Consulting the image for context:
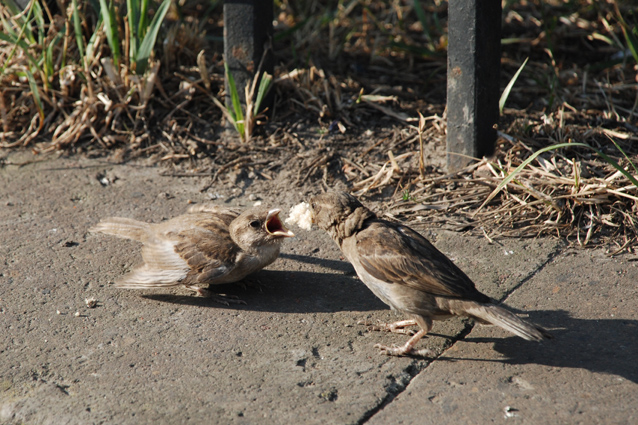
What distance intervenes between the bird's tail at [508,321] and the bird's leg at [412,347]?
268mm

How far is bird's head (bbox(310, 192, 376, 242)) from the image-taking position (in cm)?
418

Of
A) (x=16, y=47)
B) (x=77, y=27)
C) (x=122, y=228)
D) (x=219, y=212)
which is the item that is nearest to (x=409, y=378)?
(x=219, y=212)

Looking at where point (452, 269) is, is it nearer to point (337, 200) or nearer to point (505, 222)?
point (337, 200)

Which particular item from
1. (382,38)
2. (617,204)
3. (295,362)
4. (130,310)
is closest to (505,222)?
(617,204)

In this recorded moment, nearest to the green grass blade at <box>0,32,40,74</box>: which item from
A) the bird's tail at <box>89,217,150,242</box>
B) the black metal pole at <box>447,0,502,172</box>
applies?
the bird's tail at <box>89,217,150,242</box>

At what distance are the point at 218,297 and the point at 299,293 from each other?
1.77 ft

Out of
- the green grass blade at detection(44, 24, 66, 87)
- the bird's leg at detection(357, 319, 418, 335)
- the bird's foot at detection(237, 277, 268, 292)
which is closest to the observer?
the bird's leg at detection(357, 319, 418, 335)

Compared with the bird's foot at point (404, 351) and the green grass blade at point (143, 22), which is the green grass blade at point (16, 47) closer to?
the green grass blade at point (143, 22)

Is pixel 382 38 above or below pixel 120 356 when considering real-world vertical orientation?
above

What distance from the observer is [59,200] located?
5605 mm

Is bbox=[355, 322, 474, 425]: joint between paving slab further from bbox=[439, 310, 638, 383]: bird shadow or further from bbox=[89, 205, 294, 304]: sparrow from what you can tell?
bbox=[89, 205, 294, 304]: sparrow

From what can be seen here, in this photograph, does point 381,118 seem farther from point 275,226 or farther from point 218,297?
point 218,297

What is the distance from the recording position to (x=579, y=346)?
3.78 metres

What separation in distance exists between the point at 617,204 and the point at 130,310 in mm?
3544
